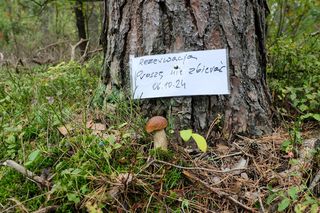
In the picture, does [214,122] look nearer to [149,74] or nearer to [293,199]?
[149,74]

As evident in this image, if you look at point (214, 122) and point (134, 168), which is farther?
point (214, 122)

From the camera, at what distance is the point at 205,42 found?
172 centimetres

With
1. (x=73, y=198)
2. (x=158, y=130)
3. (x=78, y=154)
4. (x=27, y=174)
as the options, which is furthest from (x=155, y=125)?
(x=27, y=174)

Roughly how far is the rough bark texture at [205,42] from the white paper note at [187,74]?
0.03m

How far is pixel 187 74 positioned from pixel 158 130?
1.18 feet

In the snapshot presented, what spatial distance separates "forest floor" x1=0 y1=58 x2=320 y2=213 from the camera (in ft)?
4.50

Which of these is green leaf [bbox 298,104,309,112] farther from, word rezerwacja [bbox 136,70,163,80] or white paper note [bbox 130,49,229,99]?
word rezerwacja [bbox 136,70,163,80]

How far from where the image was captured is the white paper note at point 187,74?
1720 millimetres

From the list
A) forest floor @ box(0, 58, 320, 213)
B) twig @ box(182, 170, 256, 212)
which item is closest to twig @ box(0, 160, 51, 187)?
forest floor @ box(0, 58, 320, 213)

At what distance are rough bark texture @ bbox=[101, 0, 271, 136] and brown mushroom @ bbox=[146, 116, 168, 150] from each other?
0.58 feet

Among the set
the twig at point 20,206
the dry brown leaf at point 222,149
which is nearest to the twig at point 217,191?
the dry brown leaf at point 222,149

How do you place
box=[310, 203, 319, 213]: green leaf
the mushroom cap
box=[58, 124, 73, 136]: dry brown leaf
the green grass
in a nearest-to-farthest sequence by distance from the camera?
1. box=[310, 203, 319, 213]: green leaf
2. the green grass
3. the mushroom cap
4. box=[58, 124, 73, 136]: dry brown leaf

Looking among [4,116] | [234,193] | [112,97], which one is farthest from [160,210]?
[4,116]

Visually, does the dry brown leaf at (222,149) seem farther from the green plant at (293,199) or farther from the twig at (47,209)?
the twig at (47,209)
